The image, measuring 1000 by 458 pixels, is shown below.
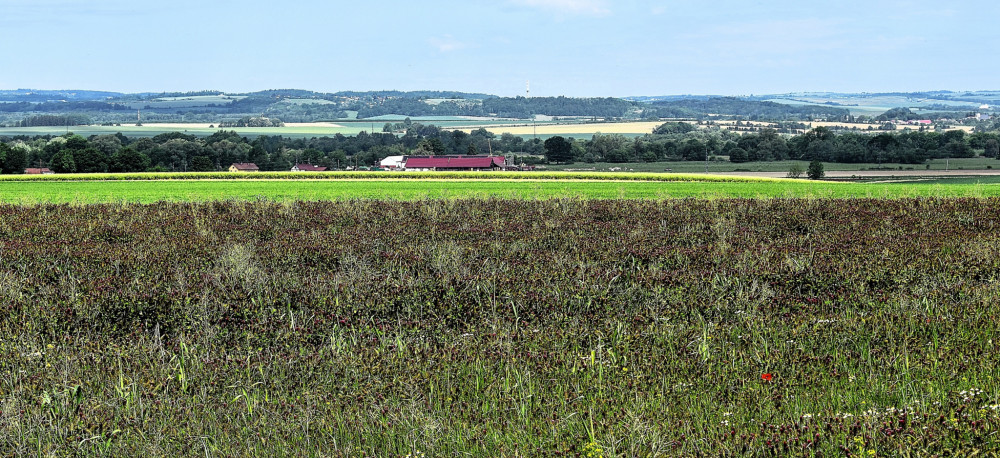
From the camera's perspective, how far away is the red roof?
120 m

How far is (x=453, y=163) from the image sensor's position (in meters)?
125

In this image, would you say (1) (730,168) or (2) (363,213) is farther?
(1) (730,168)

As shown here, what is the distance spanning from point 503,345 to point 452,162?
4704 inches

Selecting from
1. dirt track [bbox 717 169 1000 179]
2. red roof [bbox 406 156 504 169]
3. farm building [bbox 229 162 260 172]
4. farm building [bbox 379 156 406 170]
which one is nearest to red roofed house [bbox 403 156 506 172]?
red roof [bbox 406 156 504 169]

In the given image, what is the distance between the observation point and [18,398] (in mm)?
5719

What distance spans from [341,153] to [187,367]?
135645mm

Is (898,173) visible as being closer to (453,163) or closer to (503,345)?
(453,163)

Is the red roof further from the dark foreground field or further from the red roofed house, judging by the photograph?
the dark foreground field

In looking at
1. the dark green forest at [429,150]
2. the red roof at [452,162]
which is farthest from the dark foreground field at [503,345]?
the red roof at [452,162]

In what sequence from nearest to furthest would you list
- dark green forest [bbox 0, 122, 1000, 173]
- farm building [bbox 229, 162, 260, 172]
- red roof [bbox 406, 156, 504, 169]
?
dark green forest [bbox 0, 122, 1000, 173]
farm building [bbox 229, 162, 260, 172]
red roof [bbox 406, 156, 504, 169]

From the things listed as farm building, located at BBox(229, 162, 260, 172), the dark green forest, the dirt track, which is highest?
the dark green forest

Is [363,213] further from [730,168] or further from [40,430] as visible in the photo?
[730,168]

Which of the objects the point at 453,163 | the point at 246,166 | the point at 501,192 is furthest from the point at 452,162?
the point at 501,192

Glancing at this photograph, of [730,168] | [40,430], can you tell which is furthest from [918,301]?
[730,168]
